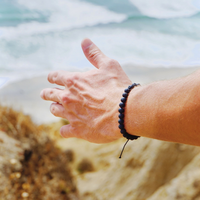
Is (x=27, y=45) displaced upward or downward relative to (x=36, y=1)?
downward

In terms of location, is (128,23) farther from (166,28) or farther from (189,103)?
(189,103)

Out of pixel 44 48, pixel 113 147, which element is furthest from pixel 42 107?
pixel 113 147

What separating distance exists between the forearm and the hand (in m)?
0.08

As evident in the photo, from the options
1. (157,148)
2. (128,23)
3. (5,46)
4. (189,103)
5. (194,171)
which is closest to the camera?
(189,103)

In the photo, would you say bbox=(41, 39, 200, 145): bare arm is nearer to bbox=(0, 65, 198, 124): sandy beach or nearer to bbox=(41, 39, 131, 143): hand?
bbox=(41, 39, 131, 143): hand

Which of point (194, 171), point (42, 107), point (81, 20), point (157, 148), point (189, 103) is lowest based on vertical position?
point (42, 107)

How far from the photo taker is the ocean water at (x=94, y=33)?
2820 millimetres

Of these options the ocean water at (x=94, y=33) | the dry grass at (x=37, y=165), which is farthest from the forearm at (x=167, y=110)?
the ocean water at (x=94, y=33)

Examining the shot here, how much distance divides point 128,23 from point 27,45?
5.01 feet

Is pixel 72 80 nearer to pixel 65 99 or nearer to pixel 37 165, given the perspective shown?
pixel 65 99

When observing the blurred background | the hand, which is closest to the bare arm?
the hand

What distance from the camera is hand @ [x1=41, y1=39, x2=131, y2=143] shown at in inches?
30.2

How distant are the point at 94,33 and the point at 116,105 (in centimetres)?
286

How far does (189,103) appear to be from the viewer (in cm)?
56
